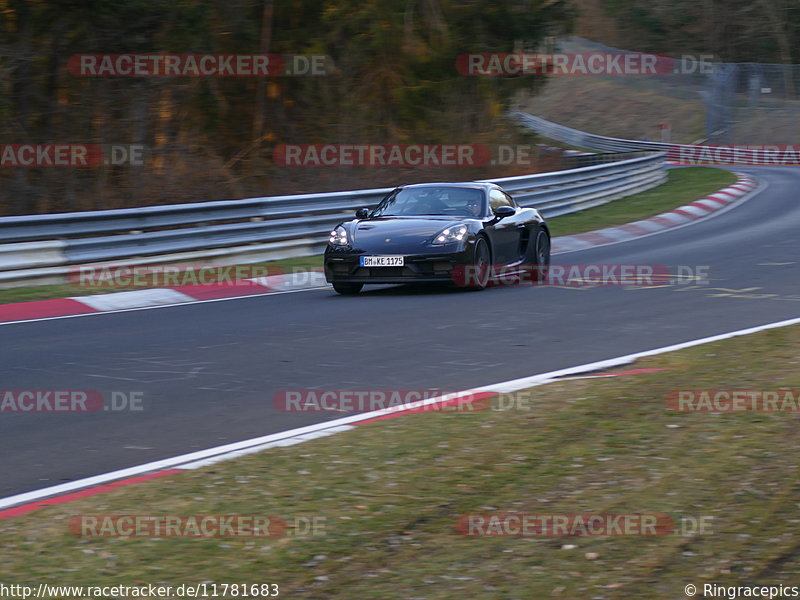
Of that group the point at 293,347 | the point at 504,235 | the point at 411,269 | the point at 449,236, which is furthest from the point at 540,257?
the point at 293,347

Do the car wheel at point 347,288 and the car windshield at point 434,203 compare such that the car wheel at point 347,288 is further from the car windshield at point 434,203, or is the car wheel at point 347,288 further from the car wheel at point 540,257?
the car wheel at point 540,257

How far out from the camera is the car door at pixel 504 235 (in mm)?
13281

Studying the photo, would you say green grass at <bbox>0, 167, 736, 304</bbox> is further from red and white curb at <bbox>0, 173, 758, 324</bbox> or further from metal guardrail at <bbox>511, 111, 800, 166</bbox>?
metal guardrail at <bbox>511, 111, 800, 166</bbox>

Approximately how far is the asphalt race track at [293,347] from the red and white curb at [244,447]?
0.16 meters

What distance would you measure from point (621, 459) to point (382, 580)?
1.78m

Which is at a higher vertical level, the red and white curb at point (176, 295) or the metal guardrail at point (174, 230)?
the metal guardrail at point (174, 230)

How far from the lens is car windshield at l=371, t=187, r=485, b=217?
526 inches

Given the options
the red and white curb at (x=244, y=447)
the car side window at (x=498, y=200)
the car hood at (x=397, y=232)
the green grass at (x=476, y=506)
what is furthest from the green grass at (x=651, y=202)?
the green grass at (x=476, y=506)

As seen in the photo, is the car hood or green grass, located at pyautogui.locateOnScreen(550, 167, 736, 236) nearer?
the car hood

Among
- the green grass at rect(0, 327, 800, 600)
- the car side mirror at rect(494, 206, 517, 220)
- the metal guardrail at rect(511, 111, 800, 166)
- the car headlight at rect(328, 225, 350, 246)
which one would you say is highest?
the metal guardrail at rect(511, 111, 800, 166)

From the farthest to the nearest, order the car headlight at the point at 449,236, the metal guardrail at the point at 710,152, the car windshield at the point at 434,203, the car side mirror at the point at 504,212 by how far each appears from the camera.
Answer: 1. the metal guardrail at the point at 710,152
2. the car windshield at the point at 434,203
3. the car side mirror at the point at 504,212
4. the car headlight at the point at 449,236

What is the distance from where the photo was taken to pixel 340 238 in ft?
41.8

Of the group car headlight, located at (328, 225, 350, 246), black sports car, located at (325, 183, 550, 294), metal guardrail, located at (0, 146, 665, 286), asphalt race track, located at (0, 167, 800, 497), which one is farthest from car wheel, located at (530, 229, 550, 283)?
metal guardrail, located at (0, 146, 665, 286)

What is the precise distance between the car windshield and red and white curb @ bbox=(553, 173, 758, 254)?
4845 mm
